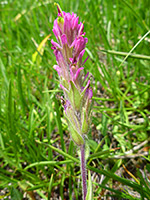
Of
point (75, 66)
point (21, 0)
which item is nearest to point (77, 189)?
point (75, 66)

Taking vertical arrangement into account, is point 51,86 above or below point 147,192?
above

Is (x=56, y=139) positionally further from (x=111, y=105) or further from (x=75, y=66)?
(x=75, y=66)

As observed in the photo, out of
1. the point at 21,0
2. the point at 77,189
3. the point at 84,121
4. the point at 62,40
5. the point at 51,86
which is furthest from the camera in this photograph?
the point at 21,0

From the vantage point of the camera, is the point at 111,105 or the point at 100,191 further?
the point at 111,105

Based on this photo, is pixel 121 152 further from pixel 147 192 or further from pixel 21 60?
pixel 21 60

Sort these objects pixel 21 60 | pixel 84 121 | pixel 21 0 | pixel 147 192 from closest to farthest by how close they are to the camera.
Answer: pixel 84 121
pixel 147 192
pixel 21 60
pixel 21 0

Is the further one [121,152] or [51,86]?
[51,86]

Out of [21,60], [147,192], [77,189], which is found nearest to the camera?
[147,192]

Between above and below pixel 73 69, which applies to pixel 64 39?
above

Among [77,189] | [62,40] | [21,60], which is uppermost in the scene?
[21,60]

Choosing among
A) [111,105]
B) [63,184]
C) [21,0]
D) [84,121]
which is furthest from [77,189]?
[21,0]
